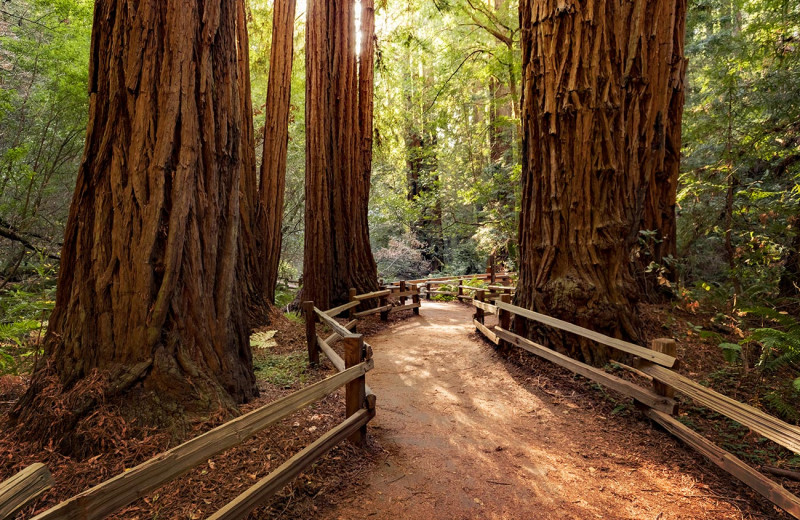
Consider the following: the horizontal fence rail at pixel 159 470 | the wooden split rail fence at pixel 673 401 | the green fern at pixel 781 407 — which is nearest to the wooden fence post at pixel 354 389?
the horizontal fence rail at pixel 159 470

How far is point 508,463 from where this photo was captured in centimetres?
358

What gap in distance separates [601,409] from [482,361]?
7.69 feet

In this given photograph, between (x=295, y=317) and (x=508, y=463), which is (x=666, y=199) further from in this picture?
(x=295, y=317)

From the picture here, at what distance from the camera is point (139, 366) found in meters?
3.01

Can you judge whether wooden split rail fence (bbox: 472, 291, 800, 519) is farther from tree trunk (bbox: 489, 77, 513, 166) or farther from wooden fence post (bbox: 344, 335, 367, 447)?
tree trunk (bbox: 489, 77, 513, 166)

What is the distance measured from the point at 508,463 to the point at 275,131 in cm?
834

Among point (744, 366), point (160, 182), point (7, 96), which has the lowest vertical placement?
point (744, 366)

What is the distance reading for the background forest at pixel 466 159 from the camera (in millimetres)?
5684

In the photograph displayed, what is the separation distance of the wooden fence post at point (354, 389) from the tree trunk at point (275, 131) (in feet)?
19.3

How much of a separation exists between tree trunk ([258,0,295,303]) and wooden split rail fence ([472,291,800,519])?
5.70 metres

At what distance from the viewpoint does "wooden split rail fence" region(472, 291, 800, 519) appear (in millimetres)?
2506

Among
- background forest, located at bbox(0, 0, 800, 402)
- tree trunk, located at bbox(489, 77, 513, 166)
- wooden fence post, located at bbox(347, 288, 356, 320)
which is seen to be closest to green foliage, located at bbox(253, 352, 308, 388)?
background forest, located at bbox(0, 0, 800, 402)

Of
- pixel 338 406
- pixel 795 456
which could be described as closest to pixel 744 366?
pixel 795 456

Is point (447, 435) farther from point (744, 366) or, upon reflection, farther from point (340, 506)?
point (744, 366)
